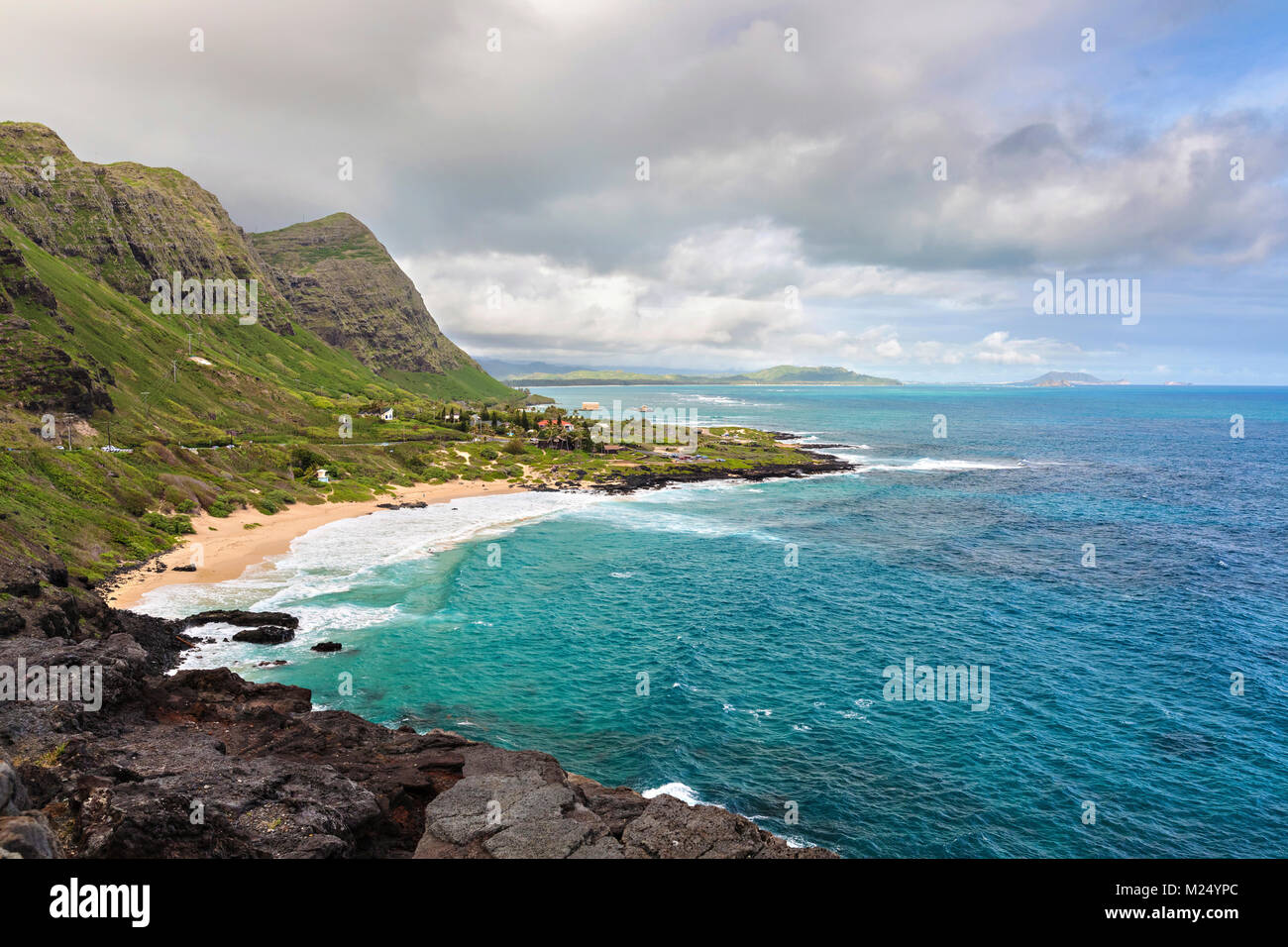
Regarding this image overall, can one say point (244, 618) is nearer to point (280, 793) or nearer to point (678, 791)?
point (280, 793)

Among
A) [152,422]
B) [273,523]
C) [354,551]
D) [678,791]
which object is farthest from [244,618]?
[152,422]

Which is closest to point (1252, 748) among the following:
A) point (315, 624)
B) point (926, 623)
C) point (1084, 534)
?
point (926, 623)

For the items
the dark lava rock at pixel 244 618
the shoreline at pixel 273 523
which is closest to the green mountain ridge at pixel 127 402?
the shoreline at pixel 273 523

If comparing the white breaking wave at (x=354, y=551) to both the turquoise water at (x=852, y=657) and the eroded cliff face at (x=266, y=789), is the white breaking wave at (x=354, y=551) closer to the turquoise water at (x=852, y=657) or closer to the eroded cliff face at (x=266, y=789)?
the turquoise water at (x=852, y=657)

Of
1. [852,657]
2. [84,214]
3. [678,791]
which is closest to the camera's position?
[678,791]

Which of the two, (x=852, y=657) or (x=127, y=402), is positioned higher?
(x=127, y=402)

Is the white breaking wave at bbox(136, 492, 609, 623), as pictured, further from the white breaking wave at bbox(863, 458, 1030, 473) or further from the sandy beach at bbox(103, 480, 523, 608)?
the white breaking wave at bbox(863, 458, 1030, 473)

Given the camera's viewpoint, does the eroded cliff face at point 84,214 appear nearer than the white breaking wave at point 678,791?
No
